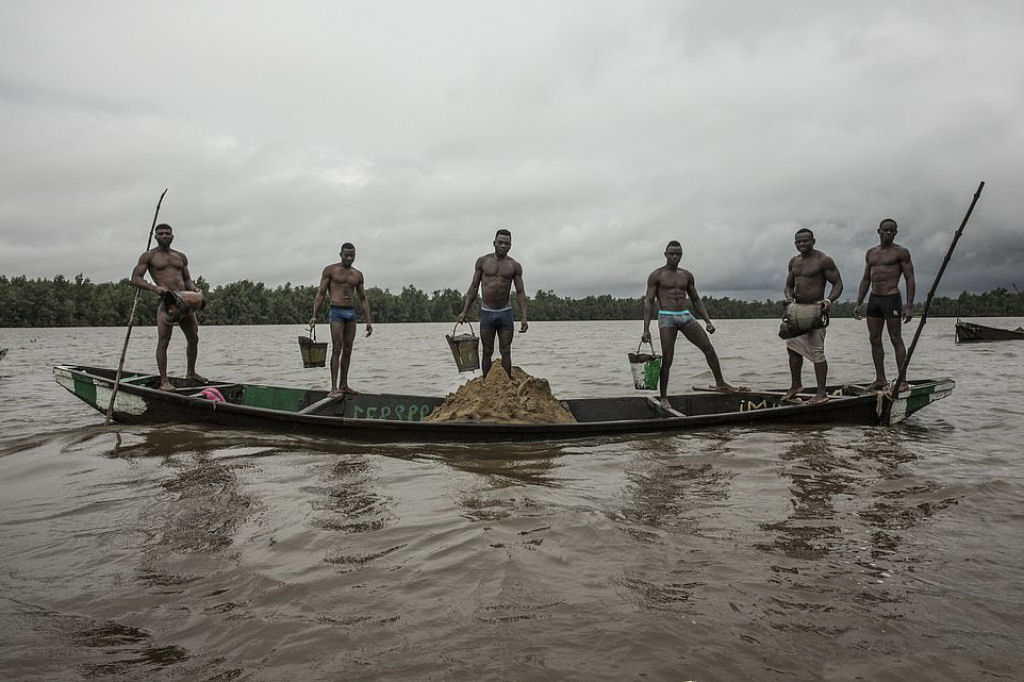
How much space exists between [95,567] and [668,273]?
7704 mm

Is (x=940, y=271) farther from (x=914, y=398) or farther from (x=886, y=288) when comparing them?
(x=914, y=398)

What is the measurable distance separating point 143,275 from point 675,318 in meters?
7.80

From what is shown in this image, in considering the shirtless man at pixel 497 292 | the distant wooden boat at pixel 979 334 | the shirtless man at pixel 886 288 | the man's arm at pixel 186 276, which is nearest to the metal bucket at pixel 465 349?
the shirtless man at pixel 497 292

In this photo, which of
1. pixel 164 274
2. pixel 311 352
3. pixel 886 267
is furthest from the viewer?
pixel 311 352

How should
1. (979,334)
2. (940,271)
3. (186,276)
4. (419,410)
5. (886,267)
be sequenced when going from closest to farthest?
(940,271) → (886,267) → (419,410) → (186,276) → (979,334)

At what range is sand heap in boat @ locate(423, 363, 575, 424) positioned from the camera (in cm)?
823

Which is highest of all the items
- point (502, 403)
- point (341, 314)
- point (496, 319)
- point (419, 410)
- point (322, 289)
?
point (322, 289)

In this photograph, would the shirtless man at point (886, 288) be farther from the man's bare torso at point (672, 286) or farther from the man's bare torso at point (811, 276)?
the man's bare torso at point (672, 286)

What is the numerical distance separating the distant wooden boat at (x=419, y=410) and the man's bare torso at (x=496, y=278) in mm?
1736

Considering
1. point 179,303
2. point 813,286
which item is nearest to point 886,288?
point 813,286

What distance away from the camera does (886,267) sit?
348 inches

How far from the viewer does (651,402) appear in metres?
9.19

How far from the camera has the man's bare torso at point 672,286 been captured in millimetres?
9117

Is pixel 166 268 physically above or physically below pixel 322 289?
above
